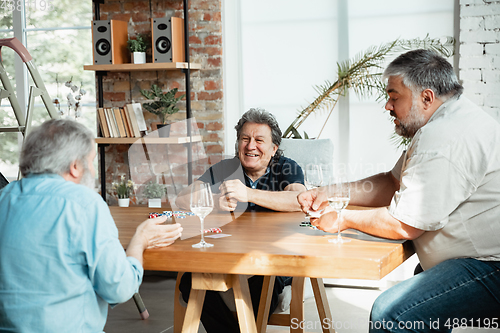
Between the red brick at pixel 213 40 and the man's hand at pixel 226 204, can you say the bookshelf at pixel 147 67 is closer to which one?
the red brick at pixel 213 40

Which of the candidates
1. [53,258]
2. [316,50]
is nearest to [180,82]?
[316,50]

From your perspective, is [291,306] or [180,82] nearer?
[291,306]

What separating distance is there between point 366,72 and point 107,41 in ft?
6.35

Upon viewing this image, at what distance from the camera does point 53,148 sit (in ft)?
3.90

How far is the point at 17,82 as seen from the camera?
4.55 meters

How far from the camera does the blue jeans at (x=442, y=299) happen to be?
4.91ft

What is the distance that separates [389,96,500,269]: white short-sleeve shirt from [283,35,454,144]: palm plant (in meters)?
1.88

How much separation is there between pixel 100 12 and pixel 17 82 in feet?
3.75

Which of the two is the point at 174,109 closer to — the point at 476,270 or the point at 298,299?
the point at 298,299

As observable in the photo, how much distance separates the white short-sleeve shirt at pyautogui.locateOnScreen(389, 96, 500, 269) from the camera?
1.47 metres

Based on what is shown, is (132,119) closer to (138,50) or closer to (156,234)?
(138,50)

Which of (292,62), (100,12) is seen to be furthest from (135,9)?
(292,62)

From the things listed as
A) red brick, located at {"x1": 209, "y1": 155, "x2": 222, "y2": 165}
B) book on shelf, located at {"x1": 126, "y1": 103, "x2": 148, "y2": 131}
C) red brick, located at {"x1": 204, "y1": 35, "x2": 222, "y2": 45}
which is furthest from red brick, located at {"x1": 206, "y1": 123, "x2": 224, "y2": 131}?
red brick, located at {"x1": 204, "y1": 35, "x2": 222, "y2": 45}

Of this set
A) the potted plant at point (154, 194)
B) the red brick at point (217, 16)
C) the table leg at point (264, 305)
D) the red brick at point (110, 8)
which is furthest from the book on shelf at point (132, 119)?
the table leg at point (264, 305)
